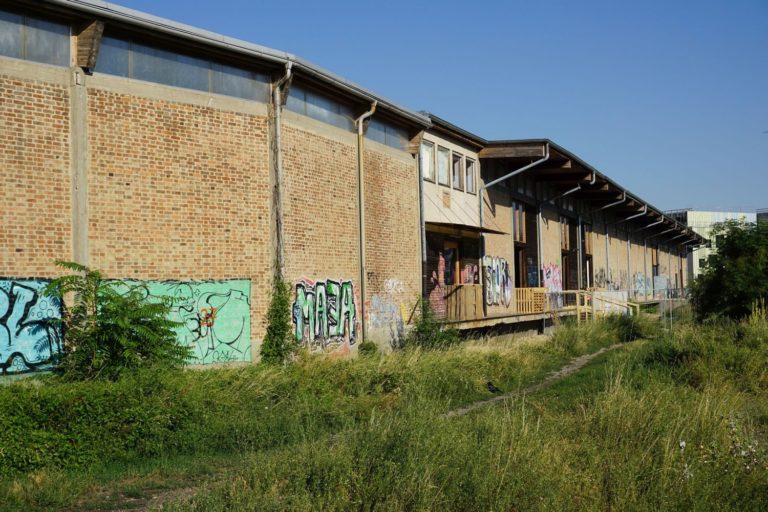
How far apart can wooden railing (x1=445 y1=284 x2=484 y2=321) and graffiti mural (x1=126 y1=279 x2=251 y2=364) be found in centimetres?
929

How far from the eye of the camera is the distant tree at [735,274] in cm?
2164

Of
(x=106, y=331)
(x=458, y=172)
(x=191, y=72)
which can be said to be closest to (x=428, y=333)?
(x=458, y=172)

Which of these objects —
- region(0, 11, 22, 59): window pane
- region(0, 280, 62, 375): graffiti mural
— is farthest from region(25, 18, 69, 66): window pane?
region(0, 280, 62, 375): graffiti mural

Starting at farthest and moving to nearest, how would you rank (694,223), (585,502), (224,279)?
(694,223)
(224,279)
(585,502)

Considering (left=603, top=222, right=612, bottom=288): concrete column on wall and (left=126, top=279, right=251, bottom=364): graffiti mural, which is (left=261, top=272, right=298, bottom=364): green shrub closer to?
(left=126, top=279, right=251, bottom=364): graffiti mural

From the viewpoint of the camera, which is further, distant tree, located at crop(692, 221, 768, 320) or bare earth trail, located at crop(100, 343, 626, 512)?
distant tree, located at crop(692, 221, 768, 320)

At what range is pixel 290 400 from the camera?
41.8ft

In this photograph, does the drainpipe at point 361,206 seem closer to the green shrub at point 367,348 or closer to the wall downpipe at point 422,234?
the green shrub at point 367,348

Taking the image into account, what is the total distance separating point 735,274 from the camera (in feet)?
72.2

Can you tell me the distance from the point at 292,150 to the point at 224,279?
3223 mm

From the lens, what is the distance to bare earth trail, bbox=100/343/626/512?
784 cm

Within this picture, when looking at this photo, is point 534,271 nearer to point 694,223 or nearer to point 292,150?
point 292,150

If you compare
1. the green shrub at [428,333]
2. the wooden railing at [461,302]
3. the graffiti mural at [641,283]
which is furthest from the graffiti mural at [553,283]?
the graffiti mural at [641,283]

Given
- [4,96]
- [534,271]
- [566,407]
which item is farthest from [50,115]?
[534,271]
